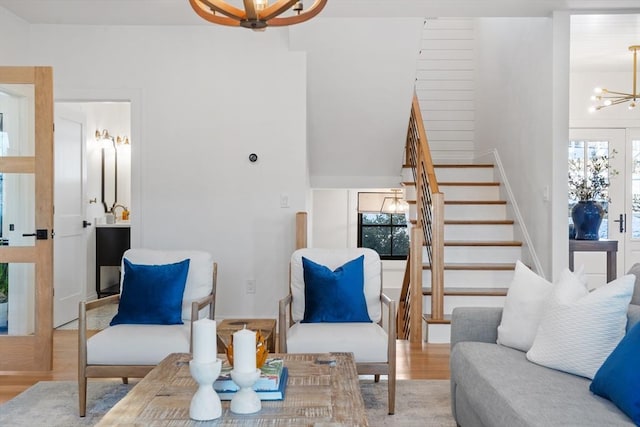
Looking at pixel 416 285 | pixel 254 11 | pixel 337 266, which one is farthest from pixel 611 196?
pixel 254 11

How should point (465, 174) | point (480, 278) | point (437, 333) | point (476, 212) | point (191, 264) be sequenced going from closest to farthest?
point (191, 264) → point (437, 333) → point (480, 278) → point (476, 212) → point (465, 174)

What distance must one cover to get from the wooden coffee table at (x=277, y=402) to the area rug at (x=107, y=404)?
0.70m

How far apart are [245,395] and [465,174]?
4946mm

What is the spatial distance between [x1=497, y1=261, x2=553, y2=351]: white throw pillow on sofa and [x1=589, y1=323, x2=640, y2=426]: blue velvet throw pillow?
0.60 meters

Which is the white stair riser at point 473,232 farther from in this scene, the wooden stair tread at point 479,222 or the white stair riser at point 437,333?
the white stair riser at point 437,333

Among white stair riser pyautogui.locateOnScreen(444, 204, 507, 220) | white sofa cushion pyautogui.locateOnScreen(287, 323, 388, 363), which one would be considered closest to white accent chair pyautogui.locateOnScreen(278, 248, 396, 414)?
white sofa cushion pyautogui.locateOnScreen(287, 323, 388, 363)

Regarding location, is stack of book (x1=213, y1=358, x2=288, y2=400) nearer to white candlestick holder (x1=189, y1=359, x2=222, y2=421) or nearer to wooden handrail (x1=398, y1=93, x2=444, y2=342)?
white candlestick holder (x1=189, y1=359, x2=222, y2=421)

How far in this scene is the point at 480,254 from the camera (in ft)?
18.2

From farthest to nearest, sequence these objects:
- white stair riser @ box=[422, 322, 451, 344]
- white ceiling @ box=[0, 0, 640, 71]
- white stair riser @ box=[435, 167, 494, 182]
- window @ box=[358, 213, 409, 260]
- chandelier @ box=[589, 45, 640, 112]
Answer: window @ box=[358, 213, 409, 260] → white stair riser @ box=[435, 167, 494, 182] → chandelier @ box=[589, 45, 640, 112] → white stair riser @ box=[422, 322, 451, 344] → white ceiling @ box=[0, 0, 640, 71]

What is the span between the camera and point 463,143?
7.20m

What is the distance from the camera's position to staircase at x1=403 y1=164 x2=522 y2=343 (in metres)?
4.93

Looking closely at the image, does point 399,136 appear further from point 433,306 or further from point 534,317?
point 534,317

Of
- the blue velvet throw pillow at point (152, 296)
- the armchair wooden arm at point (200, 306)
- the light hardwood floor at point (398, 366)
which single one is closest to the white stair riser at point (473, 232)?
the light hardwood floor at point (398, 366)

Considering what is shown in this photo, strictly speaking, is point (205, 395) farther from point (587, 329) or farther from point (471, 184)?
point (471, 184)
